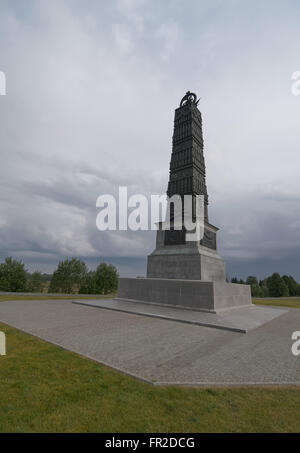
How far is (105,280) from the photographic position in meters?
56.6

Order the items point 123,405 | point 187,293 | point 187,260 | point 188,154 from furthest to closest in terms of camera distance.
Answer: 1. point 188,154
2. point 187,260
3. point 187,293
4. point 123,405

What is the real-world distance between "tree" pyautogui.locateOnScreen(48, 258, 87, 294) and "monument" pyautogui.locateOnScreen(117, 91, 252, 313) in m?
43.6

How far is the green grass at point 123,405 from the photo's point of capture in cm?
385

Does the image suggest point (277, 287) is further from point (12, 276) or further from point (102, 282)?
point (12, 276)

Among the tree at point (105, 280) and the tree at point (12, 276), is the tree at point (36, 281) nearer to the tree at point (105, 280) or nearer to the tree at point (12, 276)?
the tree at point (12, 276)

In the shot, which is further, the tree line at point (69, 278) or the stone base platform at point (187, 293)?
the tree line at point (69, 278)

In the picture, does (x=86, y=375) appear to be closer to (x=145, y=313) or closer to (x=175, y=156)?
(x=145, y=313)

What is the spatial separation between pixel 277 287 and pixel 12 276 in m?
69.4

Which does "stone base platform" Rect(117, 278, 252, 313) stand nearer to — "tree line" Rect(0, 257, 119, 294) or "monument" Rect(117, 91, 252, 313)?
"monument" Rect(117, 91, 252, 313)

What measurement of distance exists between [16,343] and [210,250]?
1960 cm

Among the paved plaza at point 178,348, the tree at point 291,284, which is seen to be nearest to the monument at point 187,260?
the paved plaza at point 178,348

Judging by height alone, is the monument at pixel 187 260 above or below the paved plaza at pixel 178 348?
above

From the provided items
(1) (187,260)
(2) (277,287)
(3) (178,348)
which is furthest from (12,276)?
(2) (277,287)

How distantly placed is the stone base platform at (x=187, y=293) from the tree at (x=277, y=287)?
47229 millimetres
